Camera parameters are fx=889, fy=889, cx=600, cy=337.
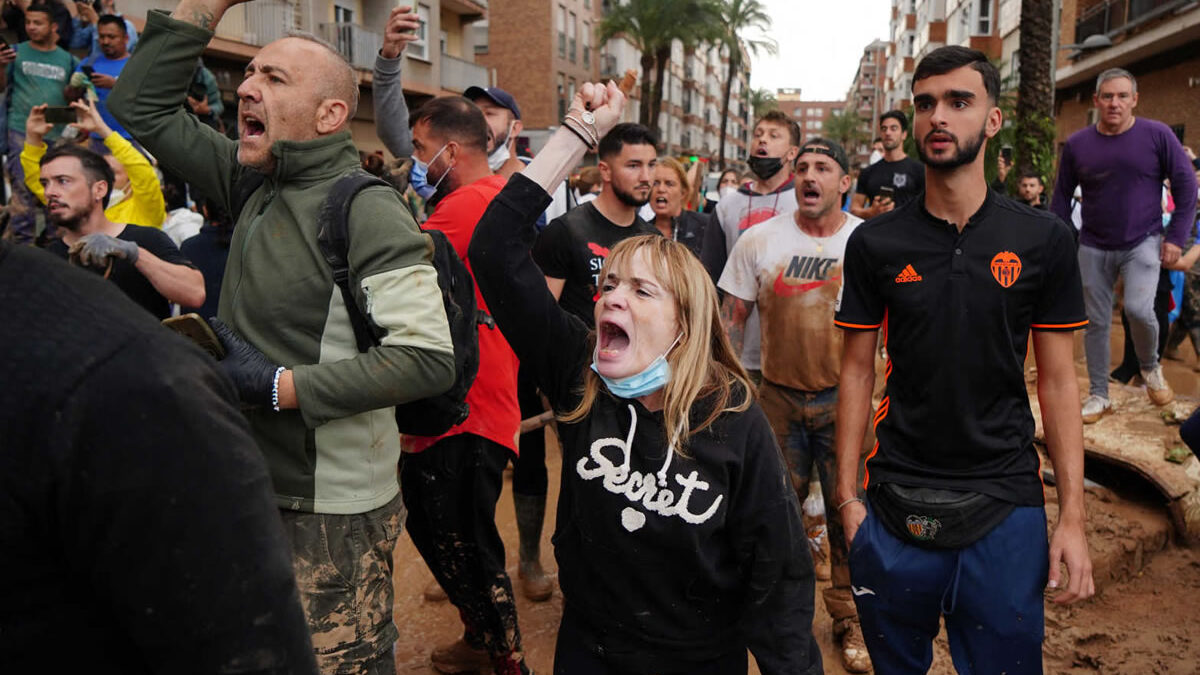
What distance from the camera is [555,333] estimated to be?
2596 mm

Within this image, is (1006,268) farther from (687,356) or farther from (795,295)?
(795,295)

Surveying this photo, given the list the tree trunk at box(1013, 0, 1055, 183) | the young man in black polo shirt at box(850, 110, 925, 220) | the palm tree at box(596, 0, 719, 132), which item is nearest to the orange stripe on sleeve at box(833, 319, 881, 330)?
the young man in black polo shirt at box(850, 110, 925, 220)

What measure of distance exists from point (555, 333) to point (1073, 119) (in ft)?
100

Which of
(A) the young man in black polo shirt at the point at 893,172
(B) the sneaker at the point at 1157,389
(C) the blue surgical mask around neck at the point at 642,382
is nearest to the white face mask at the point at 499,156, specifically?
(C) the blue surgical mask around neck at the point at 642,382

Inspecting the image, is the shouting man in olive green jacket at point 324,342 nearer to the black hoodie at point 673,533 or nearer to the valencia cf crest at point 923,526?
the black hoodie at point 673,533

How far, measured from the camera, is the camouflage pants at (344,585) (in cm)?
245

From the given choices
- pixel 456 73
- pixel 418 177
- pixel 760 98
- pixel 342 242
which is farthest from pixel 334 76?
pixel 760 98

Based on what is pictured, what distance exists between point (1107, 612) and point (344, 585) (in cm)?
407

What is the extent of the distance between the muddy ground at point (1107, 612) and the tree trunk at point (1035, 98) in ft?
22.7

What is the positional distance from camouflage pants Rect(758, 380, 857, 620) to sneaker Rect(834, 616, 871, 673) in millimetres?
52

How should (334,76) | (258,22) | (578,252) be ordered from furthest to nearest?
1. (258,22)
2. (578,252)
3. (334,76)

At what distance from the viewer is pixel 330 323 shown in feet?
8.00

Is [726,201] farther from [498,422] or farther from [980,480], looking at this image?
[980,480]

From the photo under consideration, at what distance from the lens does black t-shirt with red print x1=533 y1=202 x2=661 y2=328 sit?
4.62 m
